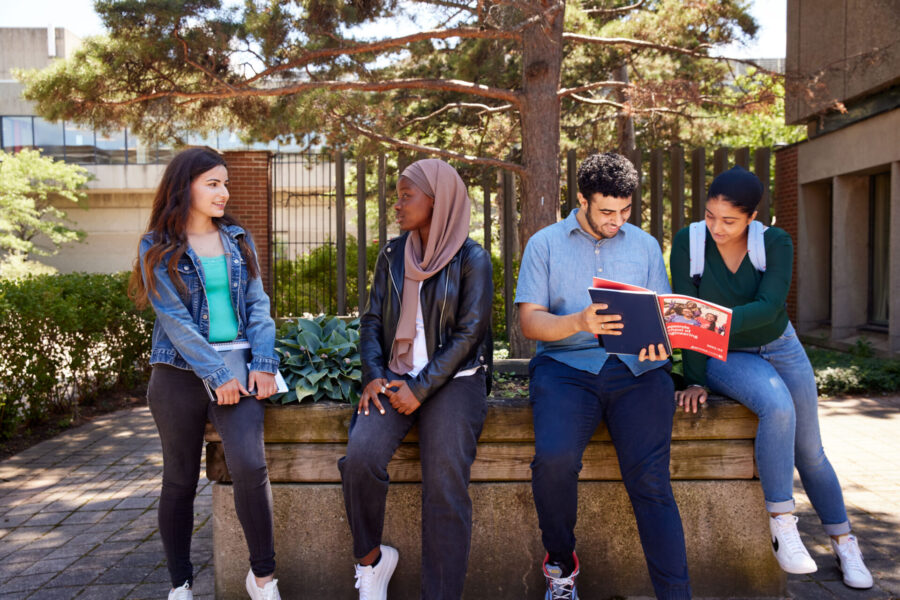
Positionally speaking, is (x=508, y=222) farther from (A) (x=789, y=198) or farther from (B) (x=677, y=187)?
(A) (x=789, y=198)

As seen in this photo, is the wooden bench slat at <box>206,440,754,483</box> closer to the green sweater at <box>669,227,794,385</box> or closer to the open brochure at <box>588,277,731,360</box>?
the green sweater at <box>669,227,794,385</box>

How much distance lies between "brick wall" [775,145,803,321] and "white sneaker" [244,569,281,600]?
11.8 metres

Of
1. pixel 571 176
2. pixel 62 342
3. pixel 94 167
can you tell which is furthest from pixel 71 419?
pixel 94 167

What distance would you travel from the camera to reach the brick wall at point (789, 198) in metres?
12.8

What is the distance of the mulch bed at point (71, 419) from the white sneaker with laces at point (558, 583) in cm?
496

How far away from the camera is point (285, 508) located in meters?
3.27

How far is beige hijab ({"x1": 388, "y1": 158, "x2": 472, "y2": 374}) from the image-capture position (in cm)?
309

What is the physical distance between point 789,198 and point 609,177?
11.5 m

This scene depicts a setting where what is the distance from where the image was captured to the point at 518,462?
3.27m

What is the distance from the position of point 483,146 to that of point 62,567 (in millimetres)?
9014

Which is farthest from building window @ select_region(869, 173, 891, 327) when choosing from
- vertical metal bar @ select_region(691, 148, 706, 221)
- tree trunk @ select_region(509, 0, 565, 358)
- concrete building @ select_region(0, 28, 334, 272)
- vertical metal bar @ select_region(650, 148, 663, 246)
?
concrete building @ select_region(0, 28, 334, 272)

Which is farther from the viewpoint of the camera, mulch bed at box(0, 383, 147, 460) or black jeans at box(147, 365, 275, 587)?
mulch bed at box(0, 383, 147, 460)

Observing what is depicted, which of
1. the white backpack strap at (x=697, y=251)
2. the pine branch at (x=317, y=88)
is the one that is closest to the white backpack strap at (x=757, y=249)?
the white backpack strap at (x=697, y=251)

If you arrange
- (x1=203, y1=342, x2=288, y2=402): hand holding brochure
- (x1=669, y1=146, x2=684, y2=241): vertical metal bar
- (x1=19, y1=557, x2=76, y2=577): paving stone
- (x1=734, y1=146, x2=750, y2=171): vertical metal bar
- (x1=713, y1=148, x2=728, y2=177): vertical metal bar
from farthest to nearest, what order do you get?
(x1=669, y1=146, x2=684, y2=241): vertical metal bar < (x1=713, y1=148, x2=728, y2=177): vertical metal bar < (x1=734, y1=146, x2=750, y2=171): vertical metal bar < (x1=19, y1=557, x2=76, y2=577): paving stone < (x1=203, y1=342, x2=288, y2=402): hand holding brochure
